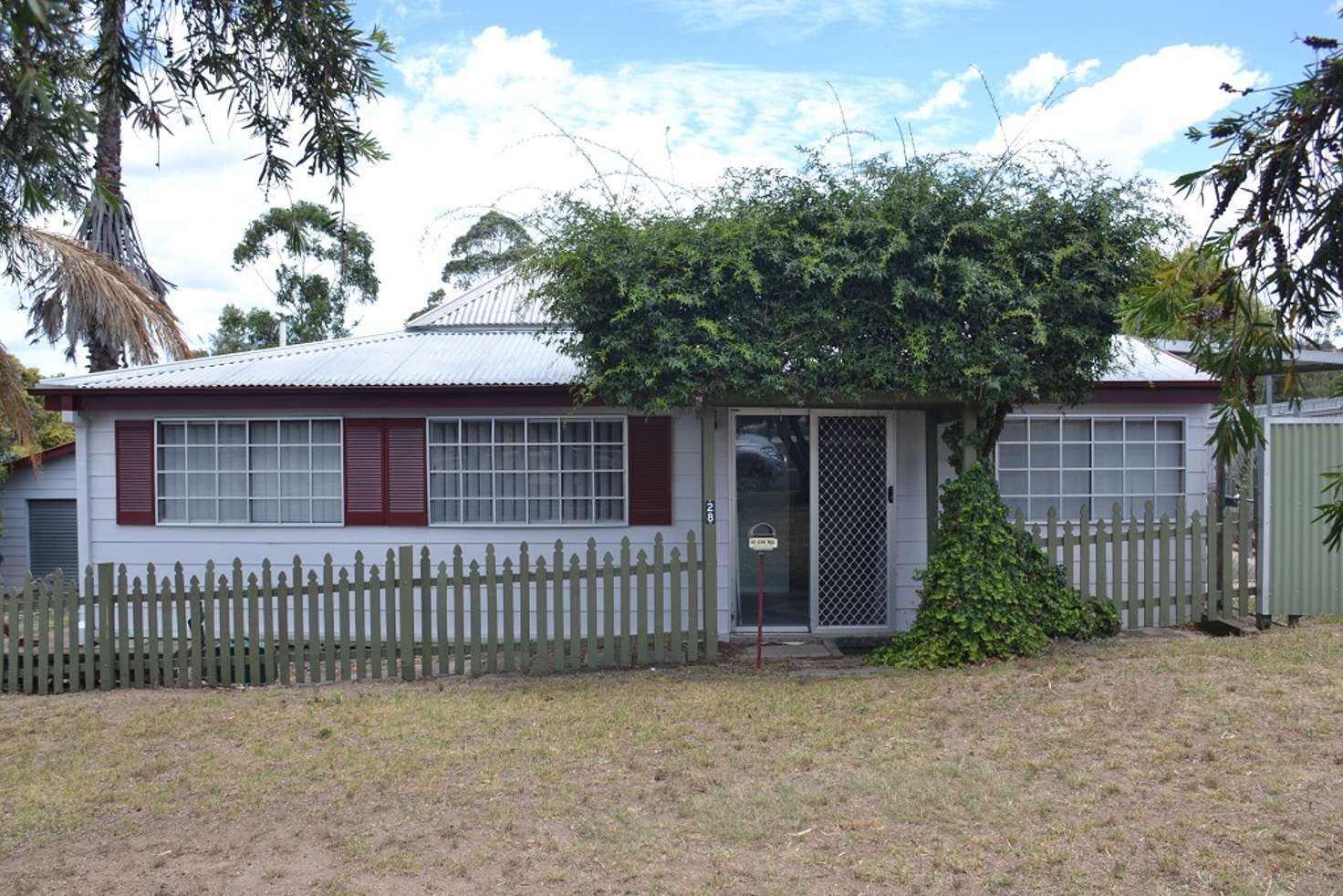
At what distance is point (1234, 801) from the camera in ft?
17.2

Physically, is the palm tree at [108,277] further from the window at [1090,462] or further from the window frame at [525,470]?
the window at [1090,462]

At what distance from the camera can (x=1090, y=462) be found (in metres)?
10.4

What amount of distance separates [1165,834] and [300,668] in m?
6.67

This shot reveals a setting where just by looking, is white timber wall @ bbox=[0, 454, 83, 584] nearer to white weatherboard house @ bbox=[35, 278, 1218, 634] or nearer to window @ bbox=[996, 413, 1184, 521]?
white weatherboard house @ bbox=[35, 278, 1218, 634]

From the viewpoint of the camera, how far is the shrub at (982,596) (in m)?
8.38

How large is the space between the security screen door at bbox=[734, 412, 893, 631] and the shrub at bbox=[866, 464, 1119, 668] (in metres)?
1.22

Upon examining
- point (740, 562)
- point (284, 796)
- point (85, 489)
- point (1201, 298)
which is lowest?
point (284, 796)

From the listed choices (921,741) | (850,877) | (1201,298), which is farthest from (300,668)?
(1201,298)

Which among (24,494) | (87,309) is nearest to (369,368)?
(87,309)

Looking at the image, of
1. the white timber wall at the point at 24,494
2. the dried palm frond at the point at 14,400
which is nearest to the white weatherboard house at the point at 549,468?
the dried palm frond at the point at 14,400

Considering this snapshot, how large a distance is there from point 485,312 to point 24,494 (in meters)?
8.83

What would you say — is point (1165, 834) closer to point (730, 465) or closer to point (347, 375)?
point (730, 465)

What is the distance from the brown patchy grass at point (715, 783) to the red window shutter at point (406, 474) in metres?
2.41

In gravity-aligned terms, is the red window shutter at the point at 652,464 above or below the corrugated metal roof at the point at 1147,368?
below
